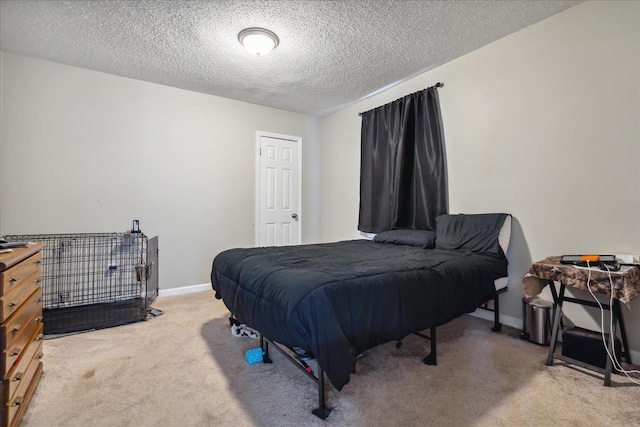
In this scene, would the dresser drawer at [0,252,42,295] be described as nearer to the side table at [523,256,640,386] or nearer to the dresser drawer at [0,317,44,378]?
the dresser drawer at [0,317,44,378]

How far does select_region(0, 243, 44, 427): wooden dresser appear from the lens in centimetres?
128

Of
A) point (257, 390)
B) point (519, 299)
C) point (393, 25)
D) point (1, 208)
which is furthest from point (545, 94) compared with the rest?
point (1, 208)

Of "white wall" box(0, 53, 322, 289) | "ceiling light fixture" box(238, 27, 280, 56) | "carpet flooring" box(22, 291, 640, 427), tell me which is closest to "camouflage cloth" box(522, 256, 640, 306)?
"carpet flooring" box(22, 291, 640, 427)

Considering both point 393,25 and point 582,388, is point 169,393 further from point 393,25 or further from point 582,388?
point 393,25

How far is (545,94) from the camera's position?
2.49m

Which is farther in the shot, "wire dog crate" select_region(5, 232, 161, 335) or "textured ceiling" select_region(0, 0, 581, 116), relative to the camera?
"wire dog crate" select_region(5, 232, 161, 335)

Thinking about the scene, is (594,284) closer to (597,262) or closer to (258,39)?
(597,262)

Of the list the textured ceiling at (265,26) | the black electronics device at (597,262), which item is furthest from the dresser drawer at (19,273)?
the black electronics device at (597,262)

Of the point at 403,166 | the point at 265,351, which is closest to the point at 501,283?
the point at 403,166

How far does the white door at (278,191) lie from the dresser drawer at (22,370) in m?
2.83

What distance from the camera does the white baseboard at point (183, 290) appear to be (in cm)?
369

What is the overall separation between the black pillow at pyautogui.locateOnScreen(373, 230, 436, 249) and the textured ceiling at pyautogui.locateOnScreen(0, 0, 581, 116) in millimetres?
1796

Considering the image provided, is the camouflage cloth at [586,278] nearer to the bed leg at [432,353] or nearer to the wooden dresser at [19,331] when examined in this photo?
the bed leg at [432,353]

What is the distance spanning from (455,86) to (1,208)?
4716 mm
